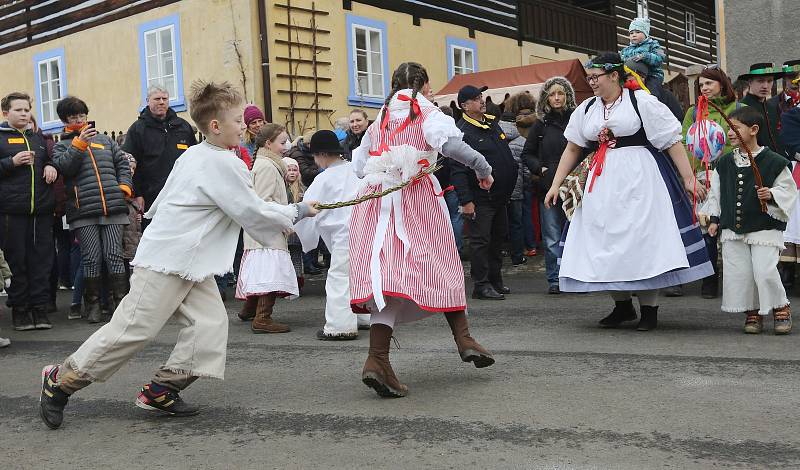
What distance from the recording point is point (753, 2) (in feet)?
46.6

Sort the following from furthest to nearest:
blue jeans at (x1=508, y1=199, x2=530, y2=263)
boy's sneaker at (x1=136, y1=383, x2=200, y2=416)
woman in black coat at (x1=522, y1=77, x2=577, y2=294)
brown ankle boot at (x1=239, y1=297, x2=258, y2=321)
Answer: blue jeans at (x1=508, y1=199, x2=530, y2=263) < woman in black coat at (x1=522, y1=77, x2=577, y2=294) < brown ankle boot at (x1=239, y1=297, x2=258, y2=321) < boy's sneaker at (x1=136, y1=383, x2=200, y2=416)

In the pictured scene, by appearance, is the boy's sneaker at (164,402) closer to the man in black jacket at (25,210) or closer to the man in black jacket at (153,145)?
the man in black jacket at (25,210)

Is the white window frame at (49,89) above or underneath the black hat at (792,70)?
above

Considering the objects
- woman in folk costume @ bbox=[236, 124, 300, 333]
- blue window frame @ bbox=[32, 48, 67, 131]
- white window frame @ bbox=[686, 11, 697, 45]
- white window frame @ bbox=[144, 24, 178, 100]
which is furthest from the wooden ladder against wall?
white window frame @ bbox=[686, 11, 697, 45]

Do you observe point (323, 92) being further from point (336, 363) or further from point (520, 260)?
point (336, 363)

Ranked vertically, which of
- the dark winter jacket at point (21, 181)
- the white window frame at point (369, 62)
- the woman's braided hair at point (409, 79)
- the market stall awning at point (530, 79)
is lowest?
the dark winter jacket at point (21, 181)

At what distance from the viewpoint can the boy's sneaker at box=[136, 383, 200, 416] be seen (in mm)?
4738

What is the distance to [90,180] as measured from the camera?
28.7ft

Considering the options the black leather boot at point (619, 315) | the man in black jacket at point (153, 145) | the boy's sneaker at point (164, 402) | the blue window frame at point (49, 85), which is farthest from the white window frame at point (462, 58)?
the boy's sneaker at point (164, 402)

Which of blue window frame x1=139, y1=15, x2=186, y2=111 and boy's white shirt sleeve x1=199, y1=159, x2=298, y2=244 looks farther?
blue window frame x1=139, y1=15, x2=186, y2=111

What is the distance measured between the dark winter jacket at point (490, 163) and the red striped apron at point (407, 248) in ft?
12.0

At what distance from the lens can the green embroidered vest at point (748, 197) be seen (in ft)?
21.7

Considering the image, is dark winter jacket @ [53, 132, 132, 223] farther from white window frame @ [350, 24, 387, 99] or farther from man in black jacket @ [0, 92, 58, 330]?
white window frame @ [350, 24, 387, 99]

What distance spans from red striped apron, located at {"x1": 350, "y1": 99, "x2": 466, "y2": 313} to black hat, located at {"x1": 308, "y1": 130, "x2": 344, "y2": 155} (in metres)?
2.26
